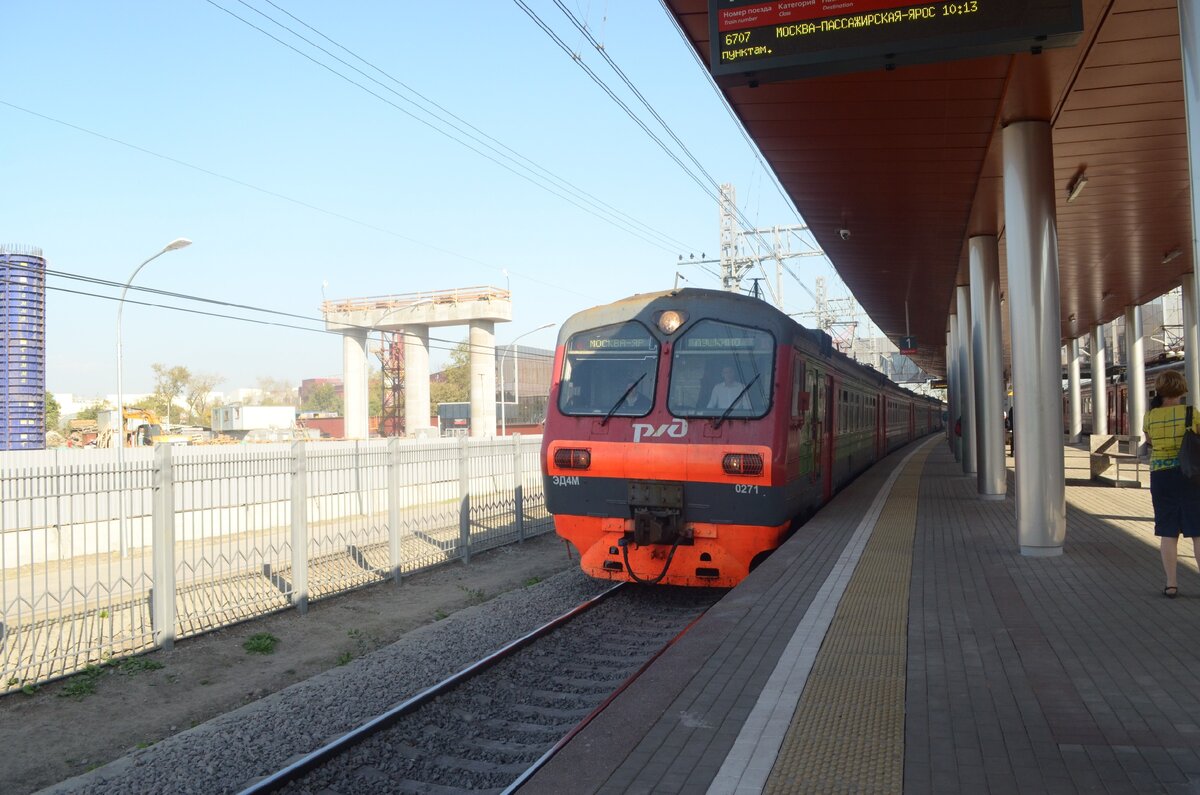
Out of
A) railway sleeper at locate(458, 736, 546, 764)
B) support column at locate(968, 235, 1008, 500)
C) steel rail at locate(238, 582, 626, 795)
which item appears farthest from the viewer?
support column at locate(968, 235, 1008, 500)

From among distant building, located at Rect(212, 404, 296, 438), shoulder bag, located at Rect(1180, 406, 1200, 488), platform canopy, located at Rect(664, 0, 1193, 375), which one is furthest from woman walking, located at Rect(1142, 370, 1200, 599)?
distant building, located at Rect(212, 404, 296, 438)

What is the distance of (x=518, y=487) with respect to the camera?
15.4 m

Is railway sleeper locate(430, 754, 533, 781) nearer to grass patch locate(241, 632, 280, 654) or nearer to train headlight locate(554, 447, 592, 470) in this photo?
grass patch locate(241, 632, 280, 654)

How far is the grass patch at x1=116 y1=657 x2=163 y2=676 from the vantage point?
756cm

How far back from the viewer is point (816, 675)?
4926 mm

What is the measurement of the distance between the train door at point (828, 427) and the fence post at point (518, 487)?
5.17 m

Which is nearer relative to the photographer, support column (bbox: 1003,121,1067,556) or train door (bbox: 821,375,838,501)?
support column (bbox: 1003,121,1067,556)

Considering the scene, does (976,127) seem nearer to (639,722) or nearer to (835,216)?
(835,216)

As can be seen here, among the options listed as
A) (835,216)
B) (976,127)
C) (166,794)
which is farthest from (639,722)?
(835,216)

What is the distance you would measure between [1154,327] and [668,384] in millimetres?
52616

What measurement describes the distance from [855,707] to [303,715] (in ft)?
13.1

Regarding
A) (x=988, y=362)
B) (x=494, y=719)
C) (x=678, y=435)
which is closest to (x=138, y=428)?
(x=988, y=362)

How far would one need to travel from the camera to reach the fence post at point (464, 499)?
1317cm

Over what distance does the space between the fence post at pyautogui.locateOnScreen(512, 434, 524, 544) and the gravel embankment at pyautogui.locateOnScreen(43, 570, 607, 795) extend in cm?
526
